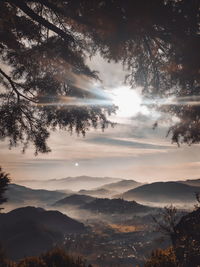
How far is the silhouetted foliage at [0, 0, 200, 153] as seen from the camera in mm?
5965

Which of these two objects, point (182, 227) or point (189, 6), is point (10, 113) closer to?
point (189, 6)

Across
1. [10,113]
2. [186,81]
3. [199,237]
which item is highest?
[186,81]

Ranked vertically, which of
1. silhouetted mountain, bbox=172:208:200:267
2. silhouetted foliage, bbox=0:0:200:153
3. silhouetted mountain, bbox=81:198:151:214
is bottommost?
silhouetted mountain, bbox=81:198:151:214

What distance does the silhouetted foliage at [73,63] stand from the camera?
5965 millimetres

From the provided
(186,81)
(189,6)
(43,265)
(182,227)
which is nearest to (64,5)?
(189,6)

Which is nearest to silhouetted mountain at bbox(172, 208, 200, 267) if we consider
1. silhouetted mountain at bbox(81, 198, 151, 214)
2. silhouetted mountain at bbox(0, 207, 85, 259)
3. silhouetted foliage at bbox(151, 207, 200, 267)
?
silhouetted foliage at bbox(151, 207, 200, 267)

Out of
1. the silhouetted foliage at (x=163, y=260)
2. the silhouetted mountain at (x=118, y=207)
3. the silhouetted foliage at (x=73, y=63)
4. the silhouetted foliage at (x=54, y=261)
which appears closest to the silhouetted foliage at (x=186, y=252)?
the silhouetted foliage at (x=163, y=260)

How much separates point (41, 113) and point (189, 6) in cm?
494

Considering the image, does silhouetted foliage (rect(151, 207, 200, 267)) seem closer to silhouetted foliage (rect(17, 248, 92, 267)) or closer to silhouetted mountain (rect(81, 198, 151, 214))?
silhouetted foliage (rect(17, 248, 92, 267))

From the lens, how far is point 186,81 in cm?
635

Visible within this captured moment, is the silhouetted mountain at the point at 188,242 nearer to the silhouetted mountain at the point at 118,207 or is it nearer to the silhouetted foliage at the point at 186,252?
the silhouetted foliage at the point at 186,252

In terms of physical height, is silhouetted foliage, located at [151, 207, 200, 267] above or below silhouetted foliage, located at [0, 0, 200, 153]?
below

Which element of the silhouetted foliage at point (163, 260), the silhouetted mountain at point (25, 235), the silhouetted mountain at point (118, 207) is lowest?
the silhouetted mountain at point (118, 207)

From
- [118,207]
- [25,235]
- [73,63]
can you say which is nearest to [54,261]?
[73,63]
